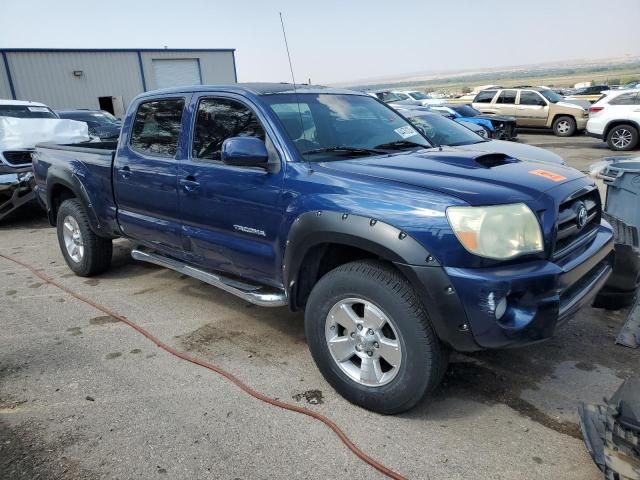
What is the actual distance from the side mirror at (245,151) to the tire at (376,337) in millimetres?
828

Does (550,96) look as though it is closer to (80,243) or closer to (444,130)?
(444,130)

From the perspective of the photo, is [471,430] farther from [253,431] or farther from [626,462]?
[253,431]

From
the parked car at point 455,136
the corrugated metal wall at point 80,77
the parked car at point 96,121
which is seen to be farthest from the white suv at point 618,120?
the corrugated metal wall at point 80,77

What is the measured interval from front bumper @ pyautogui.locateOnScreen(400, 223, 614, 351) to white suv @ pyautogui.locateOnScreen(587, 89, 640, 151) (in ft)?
43.6

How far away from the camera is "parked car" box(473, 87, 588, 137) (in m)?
18.3

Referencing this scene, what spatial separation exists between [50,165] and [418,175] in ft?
14.1

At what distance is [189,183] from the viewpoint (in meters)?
3.74

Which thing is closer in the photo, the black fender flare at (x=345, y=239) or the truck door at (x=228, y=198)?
the black fender flare at (x=345, y=239)

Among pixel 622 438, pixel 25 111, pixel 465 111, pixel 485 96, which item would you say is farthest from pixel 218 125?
pixel 485 96

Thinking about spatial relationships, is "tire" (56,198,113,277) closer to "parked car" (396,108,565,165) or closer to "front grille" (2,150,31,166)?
"front grille" (2,150,31,166)

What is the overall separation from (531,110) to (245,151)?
18348 millimetres

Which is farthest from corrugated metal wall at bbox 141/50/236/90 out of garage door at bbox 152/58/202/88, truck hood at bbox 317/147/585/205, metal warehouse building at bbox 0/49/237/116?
truck hood at bbox 317/147/585/205

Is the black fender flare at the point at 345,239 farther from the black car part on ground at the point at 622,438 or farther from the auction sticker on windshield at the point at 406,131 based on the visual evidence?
the auction sticker on windshield at the point at 406,131

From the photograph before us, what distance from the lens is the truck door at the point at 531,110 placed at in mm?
18781
